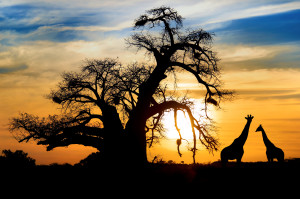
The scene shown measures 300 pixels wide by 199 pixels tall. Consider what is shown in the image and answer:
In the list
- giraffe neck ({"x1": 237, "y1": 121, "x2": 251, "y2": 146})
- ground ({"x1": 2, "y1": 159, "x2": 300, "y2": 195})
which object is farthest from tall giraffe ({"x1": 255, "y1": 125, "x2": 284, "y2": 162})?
giraffe neck ({"x1": 237, "y1": 121, "x2": 251, "y2": 146})

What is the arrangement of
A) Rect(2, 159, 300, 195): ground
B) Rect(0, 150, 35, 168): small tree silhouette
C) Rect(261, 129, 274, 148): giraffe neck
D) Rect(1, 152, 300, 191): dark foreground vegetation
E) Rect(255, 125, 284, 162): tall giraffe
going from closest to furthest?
1. Rect(2, 159, 300, 195): ground
2. Rect(1, 152, 300, 191): dark foreground vegetation
3. Rect(255, 125, 284, 162): tall giraffe
4. Rect(261, 129, 274, 148): giraffe neck
5. Rect(0, 150, 35, 168): small tree silhouette

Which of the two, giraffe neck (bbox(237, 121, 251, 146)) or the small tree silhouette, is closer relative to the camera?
giraffe neck (bbox(237, 121, 251, 146))

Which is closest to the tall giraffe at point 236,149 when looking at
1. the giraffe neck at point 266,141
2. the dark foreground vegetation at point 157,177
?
the dark foreground vegetation at point 157,177

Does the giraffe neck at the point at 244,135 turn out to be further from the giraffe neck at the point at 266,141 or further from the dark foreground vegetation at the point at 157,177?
the giraffe neck at the point at 266,141

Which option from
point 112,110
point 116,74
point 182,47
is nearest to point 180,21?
point 182,47

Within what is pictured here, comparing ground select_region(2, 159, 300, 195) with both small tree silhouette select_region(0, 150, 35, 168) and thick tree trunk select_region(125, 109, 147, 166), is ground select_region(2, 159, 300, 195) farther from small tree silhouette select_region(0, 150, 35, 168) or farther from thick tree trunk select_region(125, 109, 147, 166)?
small tree silhouette select_region(0, 150, 35, 168)

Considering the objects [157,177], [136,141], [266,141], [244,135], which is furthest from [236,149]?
[136,141]

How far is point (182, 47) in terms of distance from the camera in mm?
21344

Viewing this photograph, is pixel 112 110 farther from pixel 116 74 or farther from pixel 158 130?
pixel 158 130

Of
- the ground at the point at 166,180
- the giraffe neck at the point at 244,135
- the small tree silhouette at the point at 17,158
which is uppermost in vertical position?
the giraffe neck at the point at 244,135

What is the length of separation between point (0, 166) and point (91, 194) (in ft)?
30.1

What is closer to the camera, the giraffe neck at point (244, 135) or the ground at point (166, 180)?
the ground at point (166, 180)

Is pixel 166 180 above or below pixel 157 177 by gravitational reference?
below

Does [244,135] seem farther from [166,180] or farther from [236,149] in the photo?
[166,180]
